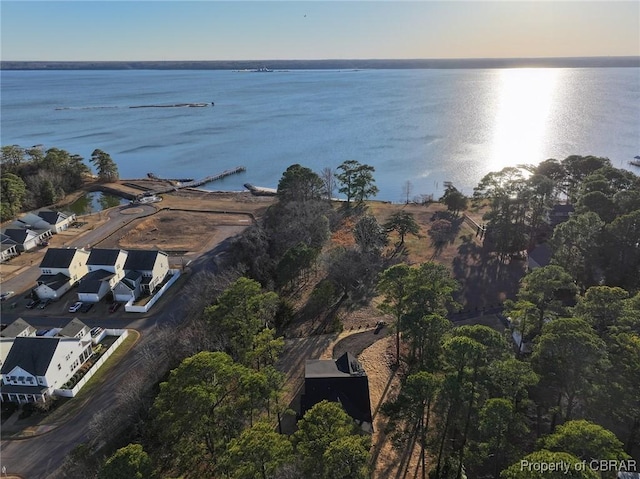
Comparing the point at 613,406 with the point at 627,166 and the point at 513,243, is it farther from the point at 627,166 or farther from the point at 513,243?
the point at 627,166

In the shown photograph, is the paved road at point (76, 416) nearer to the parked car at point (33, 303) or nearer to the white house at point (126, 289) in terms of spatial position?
the parked car at point (33, 303)

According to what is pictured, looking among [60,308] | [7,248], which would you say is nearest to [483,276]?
[60,308]

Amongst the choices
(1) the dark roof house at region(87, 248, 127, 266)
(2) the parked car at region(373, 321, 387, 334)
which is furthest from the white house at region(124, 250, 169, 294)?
(2) the parked car at region(373, 321, 387, 334)

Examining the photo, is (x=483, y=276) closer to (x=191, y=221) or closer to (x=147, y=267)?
(x=147, y=267)

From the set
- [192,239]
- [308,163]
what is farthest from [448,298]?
[308,163]

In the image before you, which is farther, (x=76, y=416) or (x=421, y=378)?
(x=76, y=416)

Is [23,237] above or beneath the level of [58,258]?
beneath
